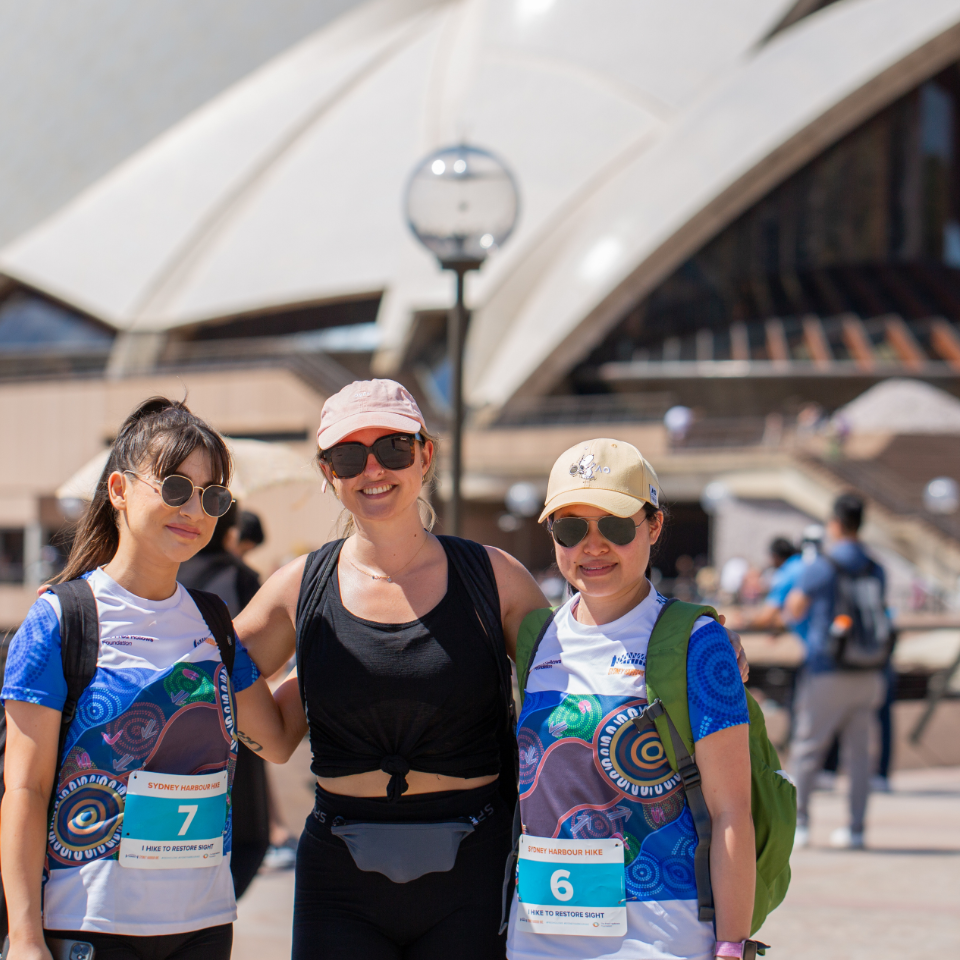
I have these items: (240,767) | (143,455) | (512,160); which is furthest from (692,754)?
(512,160)

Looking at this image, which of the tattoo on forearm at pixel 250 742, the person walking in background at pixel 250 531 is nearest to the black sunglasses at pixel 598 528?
the tattoo on forearm at pixel 250 742

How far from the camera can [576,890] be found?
213 centimetres

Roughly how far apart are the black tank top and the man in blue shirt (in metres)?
3.85

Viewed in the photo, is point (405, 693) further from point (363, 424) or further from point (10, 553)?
point (10, 553)

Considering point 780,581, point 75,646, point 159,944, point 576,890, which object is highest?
point 780,581

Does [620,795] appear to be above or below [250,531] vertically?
below

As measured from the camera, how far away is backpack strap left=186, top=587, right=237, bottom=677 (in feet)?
7.70

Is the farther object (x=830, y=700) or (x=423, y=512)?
(x=830, y=700)

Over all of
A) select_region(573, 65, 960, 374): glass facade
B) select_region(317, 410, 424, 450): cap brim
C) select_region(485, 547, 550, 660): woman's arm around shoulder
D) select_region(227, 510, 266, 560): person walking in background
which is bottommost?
select_region(485, 547, 550, 660): woman's arm around shoulder

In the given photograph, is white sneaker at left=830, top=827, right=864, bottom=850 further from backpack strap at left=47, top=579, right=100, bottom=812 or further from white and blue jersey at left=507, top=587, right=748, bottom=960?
backpack strap at left=47, top=579, right=100, bottom=812

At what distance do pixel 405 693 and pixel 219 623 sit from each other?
39 centimetres

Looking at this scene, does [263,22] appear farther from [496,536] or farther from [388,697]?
[388,697]

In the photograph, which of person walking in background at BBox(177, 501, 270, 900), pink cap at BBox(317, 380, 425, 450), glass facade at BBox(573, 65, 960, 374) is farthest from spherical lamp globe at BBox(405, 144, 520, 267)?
glass facade at BBox(573, 65, 960, 374)

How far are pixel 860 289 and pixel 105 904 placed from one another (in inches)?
1141
